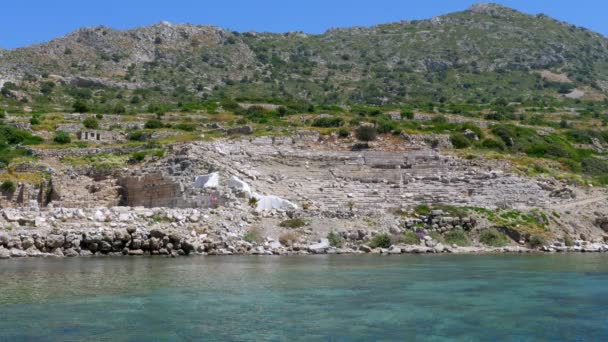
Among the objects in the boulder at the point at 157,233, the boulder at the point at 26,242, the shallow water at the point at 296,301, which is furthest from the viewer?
the boulder at the point at 157,233

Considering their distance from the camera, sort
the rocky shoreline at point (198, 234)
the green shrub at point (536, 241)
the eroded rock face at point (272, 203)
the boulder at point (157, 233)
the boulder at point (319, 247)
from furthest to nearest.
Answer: the eroded rock face at point (272, 203)
the green shrub at point (536, 241)
the boulder at point (319, 247)
the boulder at point (157, 233)
the rocky shoreline at point (198, 234)

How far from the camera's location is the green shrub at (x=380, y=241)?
76.9 ft

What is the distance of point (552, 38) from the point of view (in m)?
104

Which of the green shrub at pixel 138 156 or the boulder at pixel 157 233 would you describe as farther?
the green shrub at pixel 138 156

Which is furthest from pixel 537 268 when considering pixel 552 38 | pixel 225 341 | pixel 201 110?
pixel 552 38

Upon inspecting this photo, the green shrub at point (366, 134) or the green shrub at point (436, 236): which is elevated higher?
the green shrub at point (366, 134)

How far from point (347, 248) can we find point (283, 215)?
289 centimetres

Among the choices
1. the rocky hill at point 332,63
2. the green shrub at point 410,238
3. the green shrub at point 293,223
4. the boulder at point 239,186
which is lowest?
the green shrub at point 410,238

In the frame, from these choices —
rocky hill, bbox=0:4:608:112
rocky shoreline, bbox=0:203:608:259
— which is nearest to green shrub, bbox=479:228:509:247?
rocky shoreline, bbox=0:203:608:259

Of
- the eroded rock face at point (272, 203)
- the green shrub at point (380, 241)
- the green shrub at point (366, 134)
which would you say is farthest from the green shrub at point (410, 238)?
the green shrub at point (366, 134)

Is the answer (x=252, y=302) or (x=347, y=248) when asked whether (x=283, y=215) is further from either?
(x=252, y=302)

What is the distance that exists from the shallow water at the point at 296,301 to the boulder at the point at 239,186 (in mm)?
8220

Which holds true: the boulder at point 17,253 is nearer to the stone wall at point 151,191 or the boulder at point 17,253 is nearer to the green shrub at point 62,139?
the stone wall at point 151,191

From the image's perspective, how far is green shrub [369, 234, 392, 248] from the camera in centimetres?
2344
